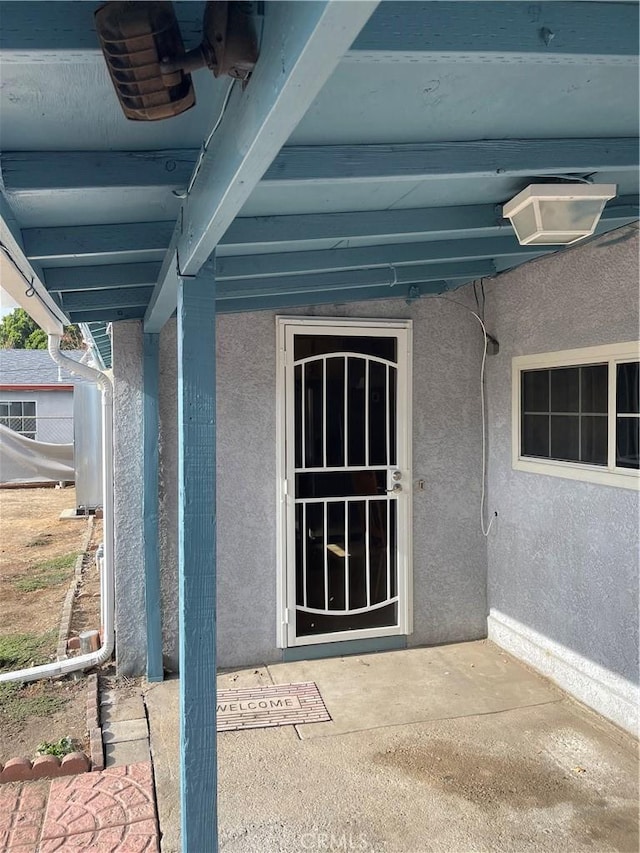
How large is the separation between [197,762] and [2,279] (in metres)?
2.19

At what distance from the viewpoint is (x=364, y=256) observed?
12.1 feet

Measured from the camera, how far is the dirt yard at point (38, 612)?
14.1 ft

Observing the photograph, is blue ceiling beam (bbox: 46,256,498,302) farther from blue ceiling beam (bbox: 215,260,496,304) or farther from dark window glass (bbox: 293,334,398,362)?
dark window glass (bbox: 293,334,398,362)

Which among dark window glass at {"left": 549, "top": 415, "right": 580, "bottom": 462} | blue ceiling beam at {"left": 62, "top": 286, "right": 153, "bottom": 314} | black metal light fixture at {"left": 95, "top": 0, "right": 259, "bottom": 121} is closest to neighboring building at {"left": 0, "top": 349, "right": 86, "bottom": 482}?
blue ceiling beam at {"left": 62, "top": 286, "right": 153, "bottom": 314}

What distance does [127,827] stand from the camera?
3.29 m

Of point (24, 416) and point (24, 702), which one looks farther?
point (24, 416)

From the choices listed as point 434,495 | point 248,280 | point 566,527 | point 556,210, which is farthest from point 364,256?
point 434,495

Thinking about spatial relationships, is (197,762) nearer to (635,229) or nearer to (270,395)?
(270,395)

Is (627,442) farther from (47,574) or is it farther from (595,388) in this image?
(47,574)

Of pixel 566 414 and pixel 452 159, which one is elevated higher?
pixel 452 159

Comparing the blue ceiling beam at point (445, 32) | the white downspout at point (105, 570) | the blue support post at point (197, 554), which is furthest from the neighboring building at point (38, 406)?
the blue ceiling beam at point (445, 32)

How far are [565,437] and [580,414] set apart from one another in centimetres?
24
